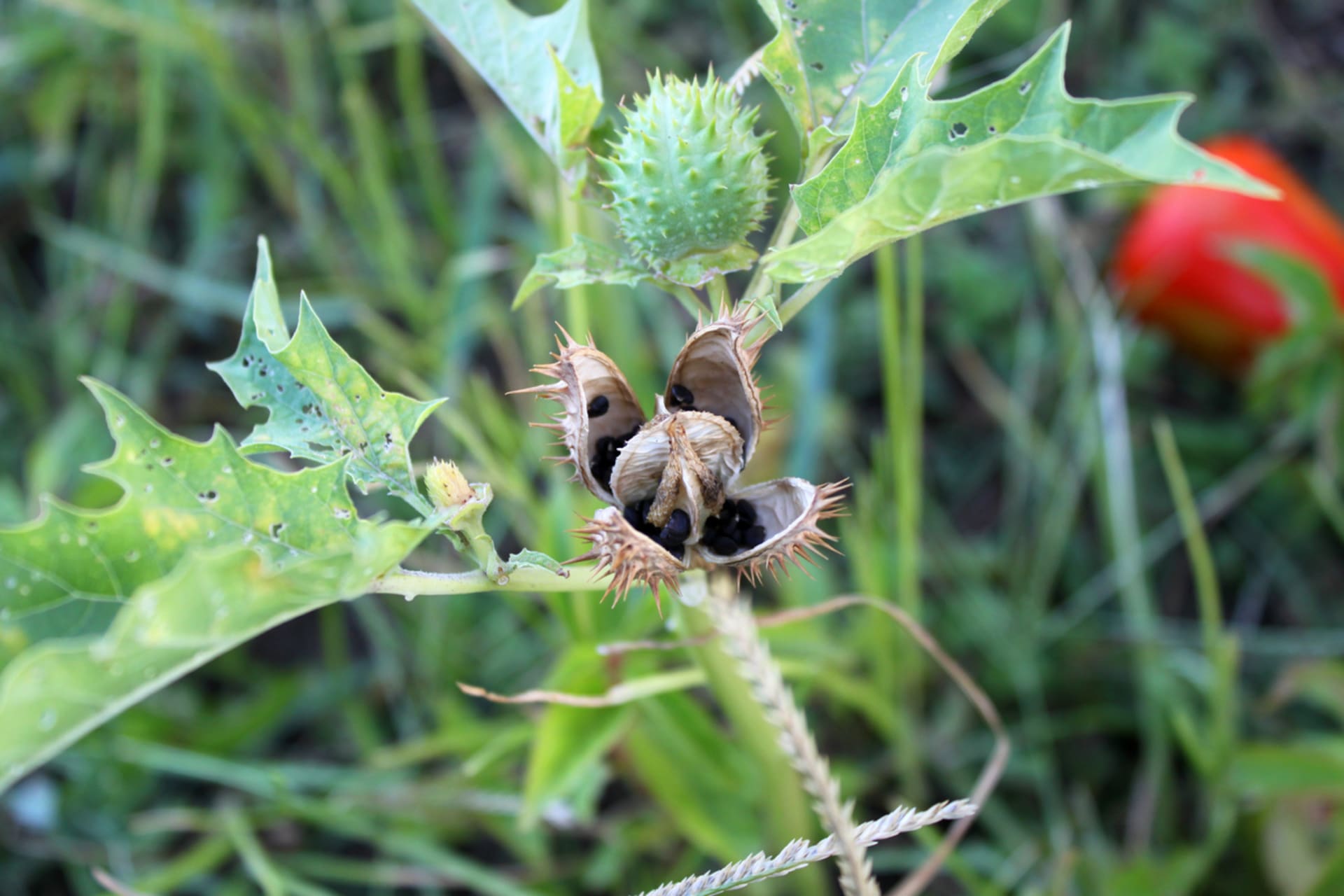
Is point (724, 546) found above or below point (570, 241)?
below

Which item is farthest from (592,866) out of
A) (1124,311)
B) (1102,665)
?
(1124,311)

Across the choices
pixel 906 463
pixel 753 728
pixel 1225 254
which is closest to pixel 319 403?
pixel 753 728

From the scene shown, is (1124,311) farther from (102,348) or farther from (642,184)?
(102,348)

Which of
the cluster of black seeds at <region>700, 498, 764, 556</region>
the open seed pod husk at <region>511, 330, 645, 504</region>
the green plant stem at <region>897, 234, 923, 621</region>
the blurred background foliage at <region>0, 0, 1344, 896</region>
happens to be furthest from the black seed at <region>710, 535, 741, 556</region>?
the green plant stem at <region>897, 234, 923, 621</region>

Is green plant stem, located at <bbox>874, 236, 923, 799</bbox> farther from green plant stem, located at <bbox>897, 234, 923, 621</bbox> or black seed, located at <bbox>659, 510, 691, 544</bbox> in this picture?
black seed, located at <bbox>659, 510, 691, 544</bbox>

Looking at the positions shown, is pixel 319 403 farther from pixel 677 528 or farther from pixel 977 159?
→ pixel 977 159

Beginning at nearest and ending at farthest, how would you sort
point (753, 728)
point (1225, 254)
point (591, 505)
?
1. point (753, 728)
2. point (591, 505)
3. point (1225, 254)

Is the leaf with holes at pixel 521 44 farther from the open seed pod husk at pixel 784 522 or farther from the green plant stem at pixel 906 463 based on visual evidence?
the green plant stem at pixel 906 463
